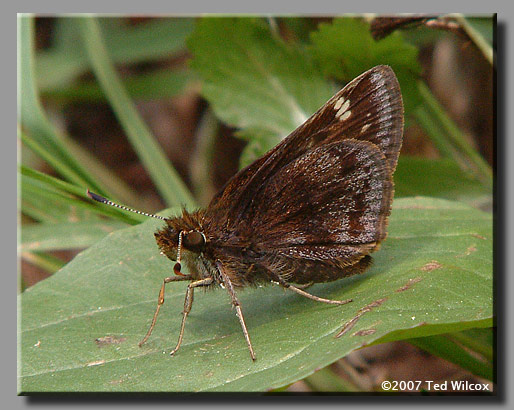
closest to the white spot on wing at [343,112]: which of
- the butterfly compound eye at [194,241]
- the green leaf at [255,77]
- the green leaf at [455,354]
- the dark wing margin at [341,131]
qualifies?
the dark wing margin at [341,131]

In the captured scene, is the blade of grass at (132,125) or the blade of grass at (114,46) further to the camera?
the blade of grass at (114,46)

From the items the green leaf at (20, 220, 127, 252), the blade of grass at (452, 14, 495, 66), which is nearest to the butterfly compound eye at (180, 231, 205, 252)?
the green leaf at (20, 220, 127, 252)

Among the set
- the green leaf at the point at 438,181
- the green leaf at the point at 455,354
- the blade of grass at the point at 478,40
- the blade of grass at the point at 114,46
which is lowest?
the green leaf at the point at 455,354

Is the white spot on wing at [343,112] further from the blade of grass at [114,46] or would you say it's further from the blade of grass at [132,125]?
the blade of grass at [114,46]

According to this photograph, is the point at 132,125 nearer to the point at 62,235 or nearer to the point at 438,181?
the point at 62,235

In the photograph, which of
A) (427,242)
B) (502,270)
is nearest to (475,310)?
(502,270)

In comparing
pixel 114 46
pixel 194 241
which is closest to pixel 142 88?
pixel 114 46
